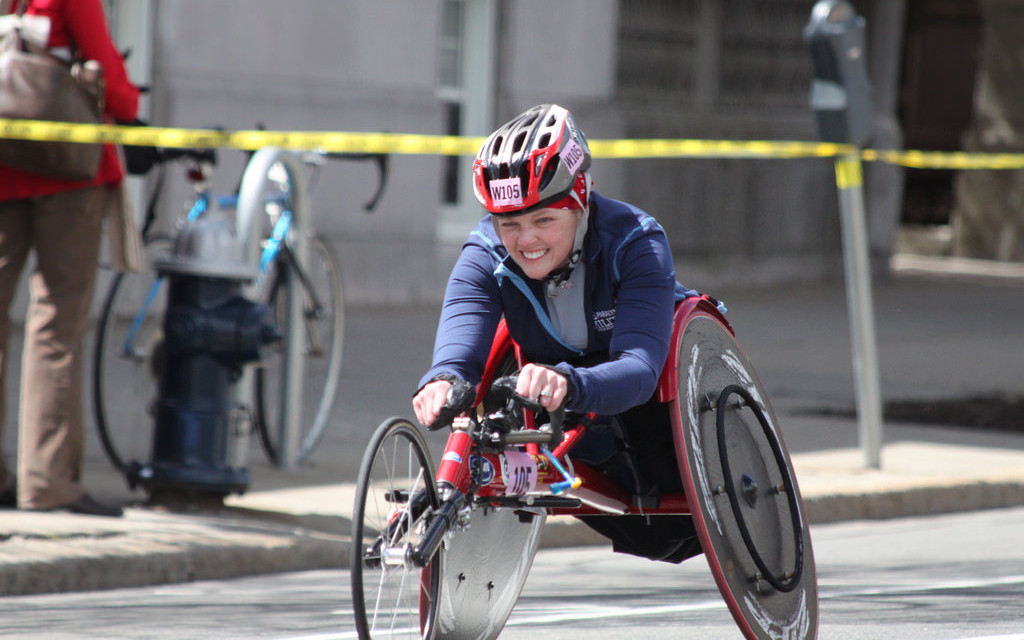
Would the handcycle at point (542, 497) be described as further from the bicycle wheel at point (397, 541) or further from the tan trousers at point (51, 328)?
the tan trousers at point (51, 328)

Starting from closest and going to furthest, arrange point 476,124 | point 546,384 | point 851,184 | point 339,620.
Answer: point 546,384 → point 339,620 → point 851,184 → point 476,124

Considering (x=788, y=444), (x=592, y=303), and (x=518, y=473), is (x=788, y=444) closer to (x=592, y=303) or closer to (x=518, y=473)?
(x=592, y=303)

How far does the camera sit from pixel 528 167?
4.67m

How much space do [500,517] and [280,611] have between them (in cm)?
117

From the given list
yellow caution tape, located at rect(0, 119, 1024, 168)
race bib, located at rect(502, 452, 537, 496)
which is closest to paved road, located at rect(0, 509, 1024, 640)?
race bib, located at rect(502, 452, 537, 496)

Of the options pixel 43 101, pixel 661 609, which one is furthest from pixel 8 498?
pixel 661 609

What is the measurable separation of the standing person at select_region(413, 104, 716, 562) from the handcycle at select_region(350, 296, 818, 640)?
3.4 inches

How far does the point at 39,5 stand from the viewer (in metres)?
6.76

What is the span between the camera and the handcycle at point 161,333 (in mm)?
7867

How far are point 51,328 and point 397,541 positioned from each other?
290 centimetres

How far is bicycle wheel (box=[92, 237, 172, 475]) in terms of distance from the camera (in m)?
7.59

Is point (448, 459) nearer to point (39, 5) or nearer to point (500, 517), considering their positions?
point (500, 517)

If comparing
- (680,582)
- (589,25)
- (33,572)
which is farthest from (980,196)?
(33,572)

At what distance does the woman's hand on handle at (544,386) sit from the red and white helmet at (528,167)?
0.47m
